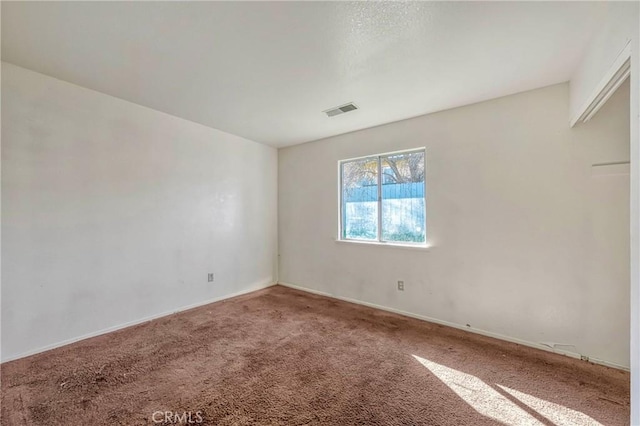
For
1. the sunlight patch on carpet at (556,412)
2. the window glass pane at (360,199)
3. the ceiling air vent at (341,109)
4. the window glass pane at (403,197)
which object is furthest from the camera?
the window glass pane at (360,199)

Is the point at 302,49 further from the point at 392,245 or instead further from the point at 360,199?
the point at 392,245

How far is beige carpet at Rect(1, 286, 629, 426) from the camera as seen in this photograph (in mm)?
1653

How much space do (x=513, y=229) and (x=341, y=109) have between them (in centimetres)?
228

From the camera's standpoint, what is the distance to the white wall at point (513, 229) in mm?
2287

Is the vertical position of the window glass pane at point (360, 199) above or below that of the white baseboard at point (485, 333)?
Answer: above

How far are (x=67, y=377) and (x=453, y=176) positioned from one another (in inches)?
160

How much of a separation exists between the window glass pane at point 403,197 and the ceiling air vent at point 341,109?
952 millimetres

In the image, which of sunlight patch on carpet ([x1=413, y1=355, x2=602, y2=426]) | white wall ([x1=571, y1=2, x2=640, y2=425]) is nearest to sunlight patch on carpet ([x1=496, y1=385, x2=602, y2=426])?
sunlight patch on carpet ([x1=413, y1=355, x2=602, y2=426])

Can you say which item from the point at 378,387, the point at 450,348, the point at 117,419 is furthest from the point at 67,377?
the point at 450,348

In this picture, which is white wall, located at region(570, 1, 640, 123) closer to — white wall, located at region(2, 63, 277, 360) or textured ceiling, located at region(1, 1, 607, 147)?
textured ceiling, located at region(1, 1, 607, 147)

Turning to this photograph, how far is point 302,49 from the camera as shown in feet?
6.61
